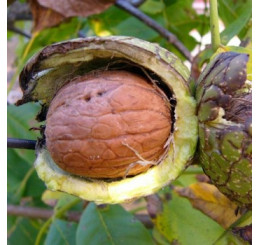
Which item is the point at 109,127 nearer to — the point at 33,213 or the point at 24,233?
the point at 33,213

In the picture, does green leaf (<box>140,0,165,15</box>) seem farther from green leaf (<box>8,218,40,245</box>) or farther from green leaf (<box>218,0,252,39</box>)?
green leaf (<box>8,218,40,245</box>)

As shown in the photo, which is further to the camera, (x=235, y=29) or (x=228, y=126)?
(x=235, y=29)

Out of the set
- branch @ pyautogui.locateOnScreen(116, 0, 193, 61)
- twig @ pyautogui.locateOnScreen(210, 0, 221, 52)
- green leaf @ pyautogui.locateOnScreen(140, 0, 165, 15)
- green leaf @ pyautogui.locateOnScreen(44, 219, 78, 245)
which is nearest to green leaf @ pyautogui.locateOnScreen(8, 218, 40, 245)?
green leaf @ pyautogui.locateOnScreen(44, 219, 78, 245)

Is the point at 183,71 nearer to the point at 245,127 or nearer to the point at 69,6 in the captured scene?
the point at 245,127

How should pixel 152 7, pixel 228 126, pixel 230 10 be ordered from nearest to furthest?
pixel 228 126
pixel 230 10
pixel 152 7

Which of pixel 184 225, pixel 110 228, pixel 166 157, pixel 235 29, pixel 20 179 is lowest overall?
pixel 20 179

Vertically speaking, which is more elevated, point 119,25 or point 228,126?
point 228,126

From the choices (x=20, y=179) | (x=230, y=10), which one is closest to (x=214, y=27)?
(x=230, y=10)
